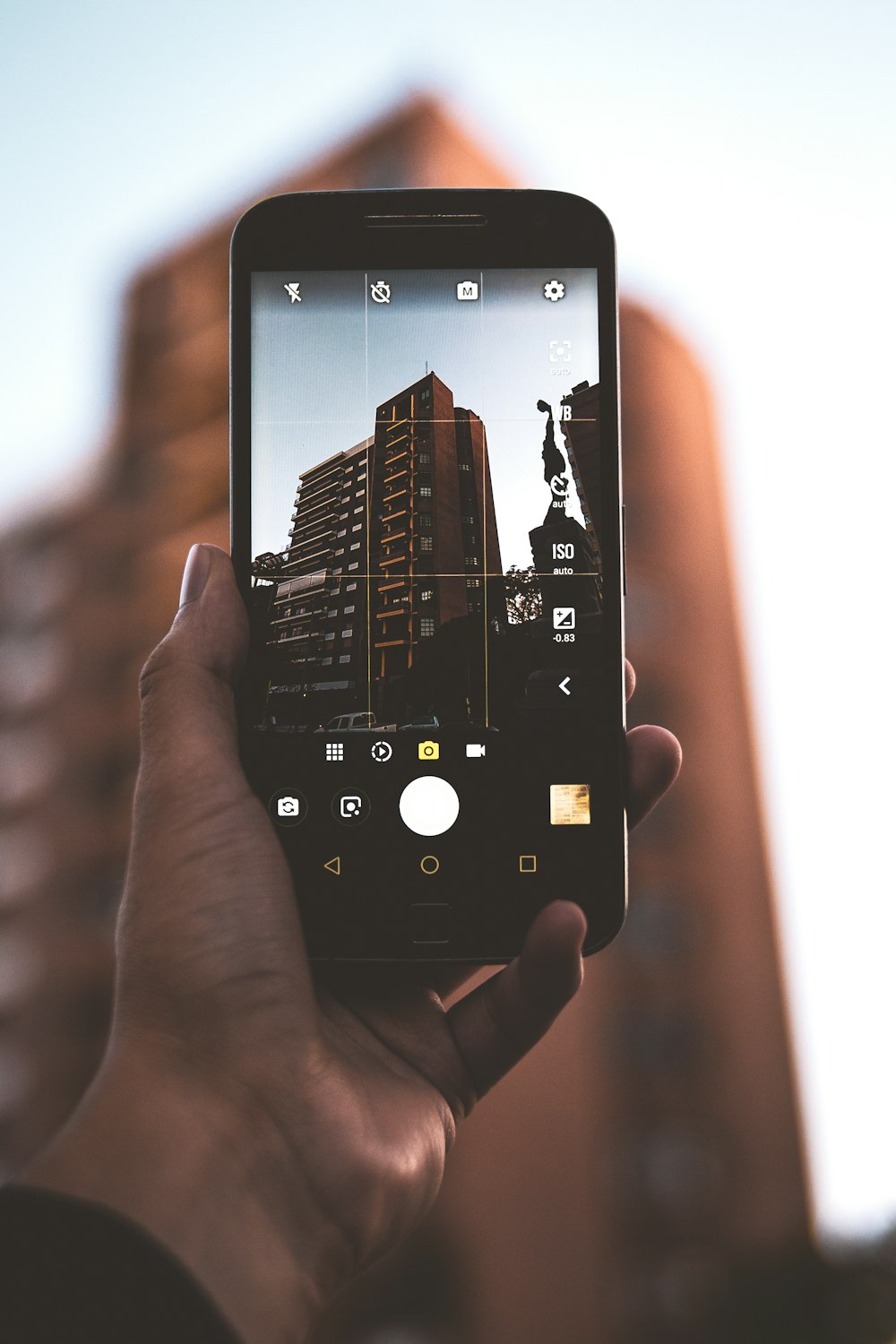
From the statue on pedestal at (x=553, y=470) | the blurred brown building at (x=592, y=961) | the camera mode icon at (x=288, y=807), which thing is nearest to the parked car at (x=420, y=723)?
the camera mode icon at (x=288, y=807)

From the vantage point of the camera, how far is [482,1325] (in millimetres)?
20984

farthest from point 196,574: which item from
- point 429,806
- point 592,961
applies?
point 592,961

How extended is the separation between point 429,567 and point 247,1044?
2.87 ft

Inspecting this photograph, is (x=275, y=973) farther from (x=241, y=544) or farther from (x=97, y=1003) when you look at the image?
(x=97, y=1003)

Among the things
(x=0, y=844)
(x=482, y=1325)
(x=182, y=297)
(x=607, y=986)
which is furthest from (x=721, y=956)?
(x=182, y=297)

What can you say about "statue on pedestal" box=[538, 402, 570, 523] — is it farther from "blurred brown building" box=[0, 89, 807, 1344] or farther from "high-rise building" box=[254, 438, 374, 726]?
"blurred brown building" box=[0, 89, 807, 1344]

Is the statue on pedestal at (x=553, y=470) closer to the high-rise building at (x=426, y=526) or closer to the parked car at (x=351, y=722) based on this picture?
the high-rise building at (x=426, y=526)

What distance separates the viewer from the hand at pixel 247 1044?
1152mm

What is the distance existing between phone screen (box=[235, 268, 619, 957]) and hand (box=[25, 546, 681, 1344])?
11 centimetres

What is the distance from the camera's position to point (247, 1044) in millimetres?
1328

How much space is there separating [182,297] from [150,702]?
110ft

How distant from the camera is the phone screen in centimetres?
162

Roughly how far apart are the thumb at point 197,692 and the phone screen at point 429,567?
5 centimetres

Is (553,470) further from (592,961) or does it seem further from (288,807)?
(592,961)
